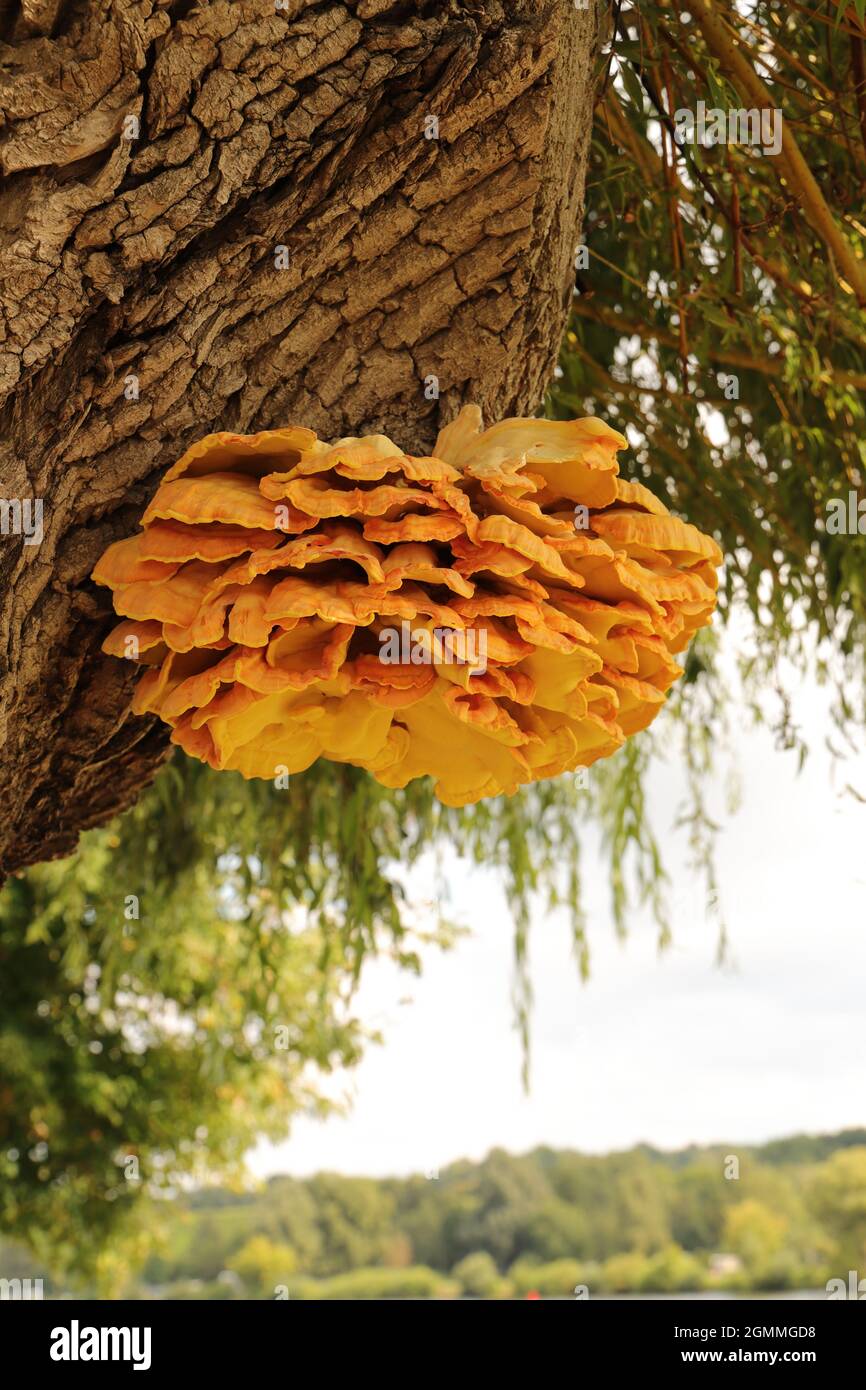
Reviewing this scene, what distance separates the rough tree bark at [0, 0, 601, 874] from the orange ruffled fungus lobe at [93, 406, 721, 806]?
10 cm

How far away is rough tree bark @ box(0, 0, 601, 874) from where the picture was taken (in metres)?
0.96

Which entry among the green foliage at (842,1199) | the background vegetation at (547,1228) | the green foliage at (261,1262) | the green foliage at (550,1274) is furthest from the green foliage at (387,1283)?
the green foliage at (842,1199)

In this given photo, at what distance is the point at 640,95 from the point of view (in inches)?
51.5

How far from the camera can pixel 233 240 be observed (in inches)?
39.6

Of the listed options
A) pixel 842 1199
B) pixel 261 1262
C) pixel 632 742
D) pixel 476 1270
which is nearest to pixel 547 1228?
pixel 476 1270

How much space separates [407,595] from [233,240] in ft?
1.11

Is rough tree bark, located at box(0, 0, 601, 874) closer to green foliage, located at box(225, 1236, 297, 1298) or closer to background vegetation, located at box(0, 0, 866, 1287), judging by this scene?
background vegetation, located at box(0, 0, 866, 1287)

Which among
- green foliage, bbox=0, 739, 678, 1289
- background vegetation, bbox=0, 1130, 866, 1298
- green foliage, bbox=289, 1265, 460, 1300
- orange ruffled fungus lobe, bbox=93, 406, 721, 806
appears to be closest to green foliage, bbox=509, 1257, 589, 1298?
background vegetation, bbox=0, 1130, 866, 1298

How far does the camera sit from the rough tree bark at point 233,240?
964mm

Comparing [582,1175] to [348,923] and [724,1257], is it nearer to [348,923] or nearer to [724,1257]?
[724,1257]

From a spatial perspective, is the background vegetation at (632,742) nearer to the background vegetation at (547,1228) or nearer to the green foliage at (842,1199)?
the background vegetation at (547,1228)

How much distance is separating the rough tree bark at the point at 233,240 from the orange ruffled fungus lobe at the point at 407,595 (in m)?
0.10

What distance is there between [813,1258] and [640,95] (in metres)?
7.67
